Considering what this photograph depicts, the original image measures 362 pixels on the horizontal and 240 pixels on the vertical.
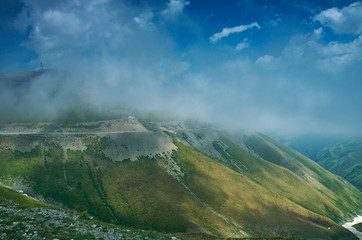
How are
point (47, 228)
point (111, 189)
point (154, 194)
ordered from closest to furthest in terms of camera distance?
1. point (47, 228)
2. point (111, 189)
3. point (154, 194)

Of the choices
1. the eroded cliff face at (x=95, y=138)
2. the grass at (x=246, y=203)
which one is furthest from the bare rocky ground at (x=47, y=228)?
the eroded cliff face at (x=95, y=138)

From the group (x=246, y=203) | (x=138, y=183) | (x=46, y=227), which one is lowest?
(x=246, y=203)

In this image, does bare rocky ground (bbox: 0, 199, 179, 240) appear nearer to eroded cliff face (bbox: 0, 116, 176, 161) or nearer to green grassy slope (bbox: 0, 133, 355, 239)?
green grassy slope (bbox: 0, 133, 355, 239)

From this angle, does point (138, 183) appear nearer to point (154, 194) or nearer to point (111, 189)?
point (154, 194)

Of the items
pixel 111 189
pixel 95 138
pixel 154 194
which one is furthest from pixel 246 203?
pixel 95 138

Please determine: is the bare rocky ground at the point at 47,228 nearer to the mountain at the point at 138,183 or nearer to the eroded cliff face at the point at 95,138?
the mountain at the point at 138,183

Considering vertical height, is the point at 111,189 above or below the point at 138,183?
below

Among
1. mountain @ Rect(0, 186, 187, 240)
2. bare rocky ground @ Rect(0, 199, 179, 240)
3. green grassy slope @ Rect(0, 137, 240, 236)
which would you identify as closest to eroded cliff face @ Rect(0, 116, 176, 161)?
green grassy slope @ Rect(0, 137, 240, 236)

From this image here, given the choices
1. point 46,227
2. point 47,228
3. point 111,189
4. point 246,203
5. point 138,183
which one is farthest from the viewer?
point 246,203
